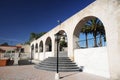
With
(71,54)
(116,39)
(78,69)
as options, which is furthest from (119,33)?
(71,54)

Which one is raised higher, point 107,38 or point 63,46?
point 107,38

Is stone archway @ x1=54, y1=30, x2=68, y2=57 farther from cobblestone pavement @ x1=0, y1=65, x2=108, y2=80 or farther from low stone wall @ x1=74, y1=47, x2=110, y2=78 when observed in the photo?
cobblestone pavement @ x1=0, y1=65, x2=108, y2=80

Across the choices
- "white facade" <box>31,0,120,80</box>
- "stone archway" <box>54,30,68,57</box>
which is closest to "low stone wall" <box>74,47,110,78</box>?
"white facade" <box>31,0,120,80</box>

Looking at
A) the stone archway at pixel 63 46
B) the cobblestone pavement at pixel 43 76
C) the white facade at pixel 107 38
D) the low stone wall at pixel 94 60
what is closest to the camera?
the white facade at pixel 107 38

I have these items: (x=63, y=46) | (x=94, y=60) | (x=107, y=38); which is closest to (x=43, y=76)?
(x=94, y=60)

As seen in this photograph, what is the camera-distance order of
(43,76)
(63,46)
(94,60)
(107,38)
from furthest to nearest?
(63,46) → (94,60) → (43,76) → (107,38)

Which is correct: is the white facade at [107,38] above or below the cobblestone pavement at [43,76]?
above

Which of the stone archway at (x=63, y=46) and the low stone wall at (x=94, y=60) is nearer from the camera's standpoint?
the low stone wall at (x=94, y=60)

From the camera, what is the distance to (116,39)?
6.32 meters

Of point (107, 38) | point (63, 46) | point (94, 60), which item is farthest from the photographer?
point (63, 46)

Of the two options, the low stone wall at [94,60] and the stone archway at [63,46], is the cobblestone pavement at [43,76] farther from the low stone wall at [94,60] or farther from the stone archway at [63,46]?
the stone archway at [63,46]

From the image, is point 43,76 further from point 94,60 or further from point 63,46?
point 63,46

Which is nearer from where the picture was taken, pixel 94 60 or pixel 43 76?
pixel 43 76

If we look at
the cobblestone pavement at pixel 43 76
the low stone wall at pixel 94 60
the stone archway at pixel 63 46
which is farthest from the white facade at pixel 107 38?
the stone archway at pixel 63 46
